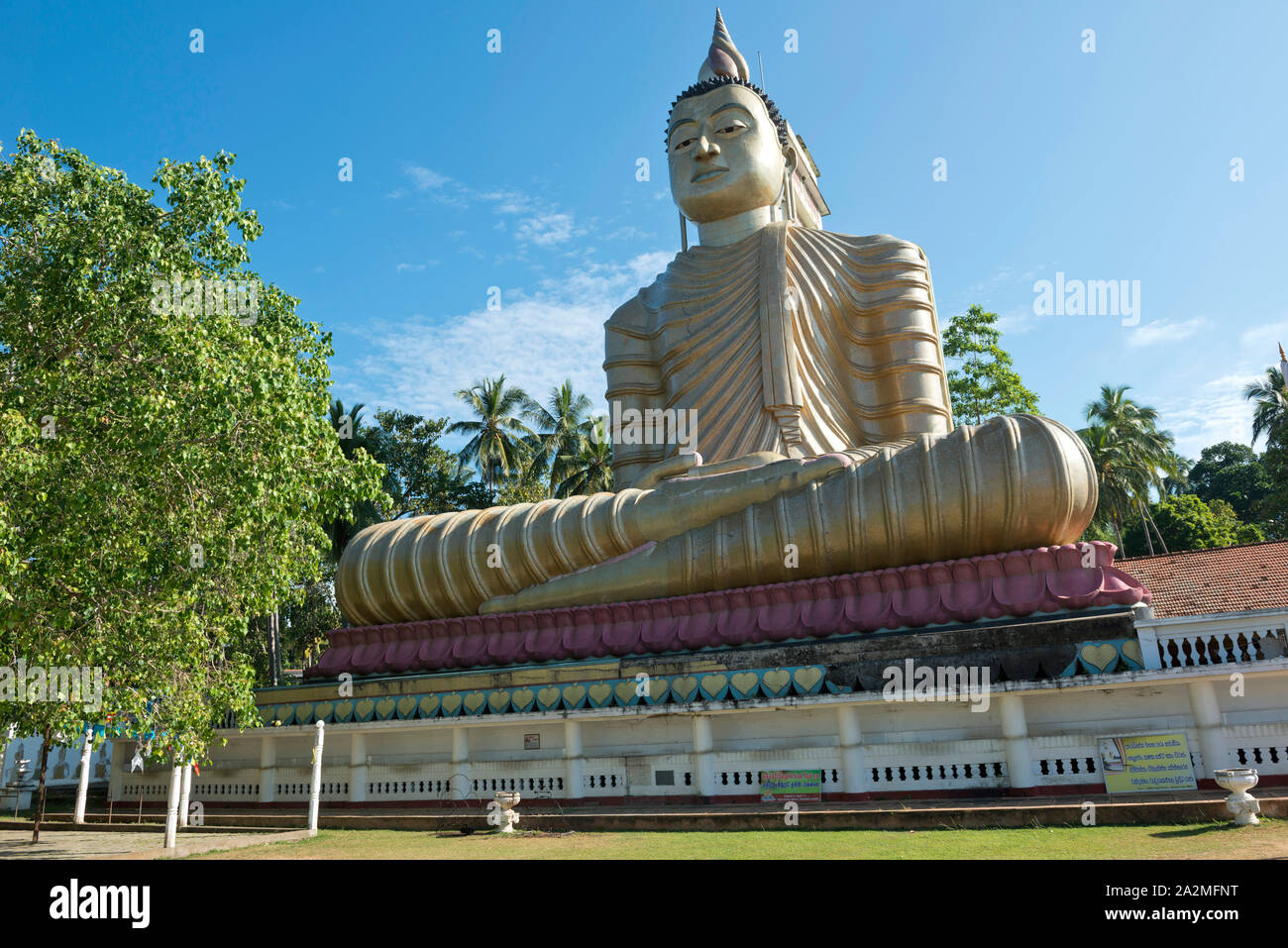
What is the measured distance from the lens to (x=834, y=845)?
28.5ft

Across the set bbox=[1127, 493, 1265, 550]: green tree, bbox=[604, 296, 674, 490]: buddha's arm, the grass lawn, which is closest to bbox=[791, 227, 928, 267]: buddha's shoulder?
bbox=[604, 296, 674, 490]: buddha's arm

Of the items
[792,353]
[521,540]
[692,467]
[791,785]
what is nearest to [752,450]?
[692,467]

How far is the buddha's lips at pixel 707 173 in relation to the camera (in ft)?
64.2

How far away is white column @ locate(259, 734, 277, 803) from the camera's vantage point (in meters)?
15.6

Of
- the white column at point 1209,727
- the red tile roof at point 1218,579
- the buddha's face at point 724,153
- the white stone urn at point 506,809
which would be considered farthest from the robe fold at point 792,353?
the white stone urn at point 506,809

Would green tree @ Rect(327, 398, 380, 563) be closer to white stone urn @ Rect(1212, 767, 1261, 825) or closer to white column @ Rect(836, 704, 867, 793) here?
white column @ Rect(836, 704, 867, 793)

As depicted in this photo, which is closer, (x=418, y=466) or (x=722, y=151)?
(x=722, y=151)

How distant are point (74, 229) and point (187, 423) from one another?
2442mm

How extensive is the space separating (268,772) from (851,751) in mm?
9529

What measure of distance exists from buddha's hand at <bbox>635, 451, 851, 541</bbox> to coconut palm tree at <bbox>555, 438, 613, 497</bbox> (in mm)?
17216

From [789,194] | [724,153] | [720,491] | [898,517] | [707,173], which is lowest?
[898,517]

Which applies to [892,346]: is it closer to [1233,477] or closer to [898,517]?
[898,517]

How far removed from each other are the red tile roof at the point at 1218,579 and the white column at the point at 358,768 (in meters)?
11.3

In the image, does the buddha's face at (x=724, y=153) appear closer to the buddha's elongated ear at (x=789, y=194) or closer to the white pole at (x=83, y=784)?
the buddha's elongated ear at (x=789, y=194)
